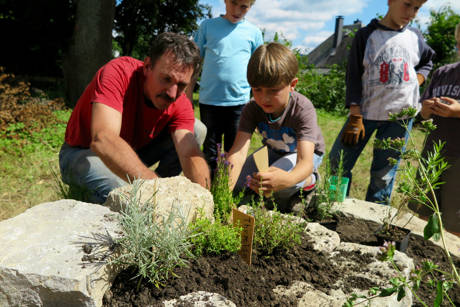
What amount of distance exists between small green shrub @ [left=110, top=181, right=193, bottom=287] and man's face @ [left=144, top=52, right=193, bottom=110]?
4.59ft

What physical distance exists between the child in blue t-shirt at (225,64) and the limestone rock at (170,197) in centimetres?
187

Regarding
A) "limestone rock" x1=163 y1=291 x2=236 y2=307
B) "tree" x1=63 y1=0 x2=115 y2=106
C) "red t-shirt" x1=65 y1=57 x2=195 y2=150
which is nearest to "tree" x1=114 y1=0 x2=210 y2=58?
"tree" x1=63 y1=0 x2=115 y2=106

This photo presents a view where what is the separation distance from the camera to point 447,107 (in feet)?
8.70

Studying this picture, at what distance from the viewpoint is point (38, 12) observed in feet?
30.5

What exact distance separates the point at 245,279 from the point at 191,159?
1.30m

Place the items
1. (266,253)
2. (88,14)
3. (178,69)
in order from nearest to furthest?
(266,253) < (178,69) < (88,14)

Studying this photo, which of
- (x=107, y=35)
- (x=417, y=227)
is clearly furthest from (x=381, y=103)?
(x=107, y=35)

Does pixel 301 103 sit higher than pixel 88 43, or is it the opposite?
pixel 88 43

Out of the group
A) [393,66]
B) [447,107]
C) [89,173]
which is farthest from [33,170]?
[447,107]

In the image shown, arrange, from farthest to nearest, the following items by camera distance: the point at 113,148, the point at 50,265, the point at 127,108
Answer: the point at 127,108 → the point at 113,148 → the point at 50,265

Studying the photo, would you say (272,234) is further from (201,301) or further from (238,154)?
(238,154)

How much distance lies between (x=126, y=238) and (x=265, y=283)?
0.63 metres

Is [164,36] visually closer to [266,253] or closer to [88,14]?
[266,253]

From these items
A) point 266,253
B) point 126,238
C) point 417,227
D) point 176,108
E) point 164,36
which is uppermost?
point 164,36
